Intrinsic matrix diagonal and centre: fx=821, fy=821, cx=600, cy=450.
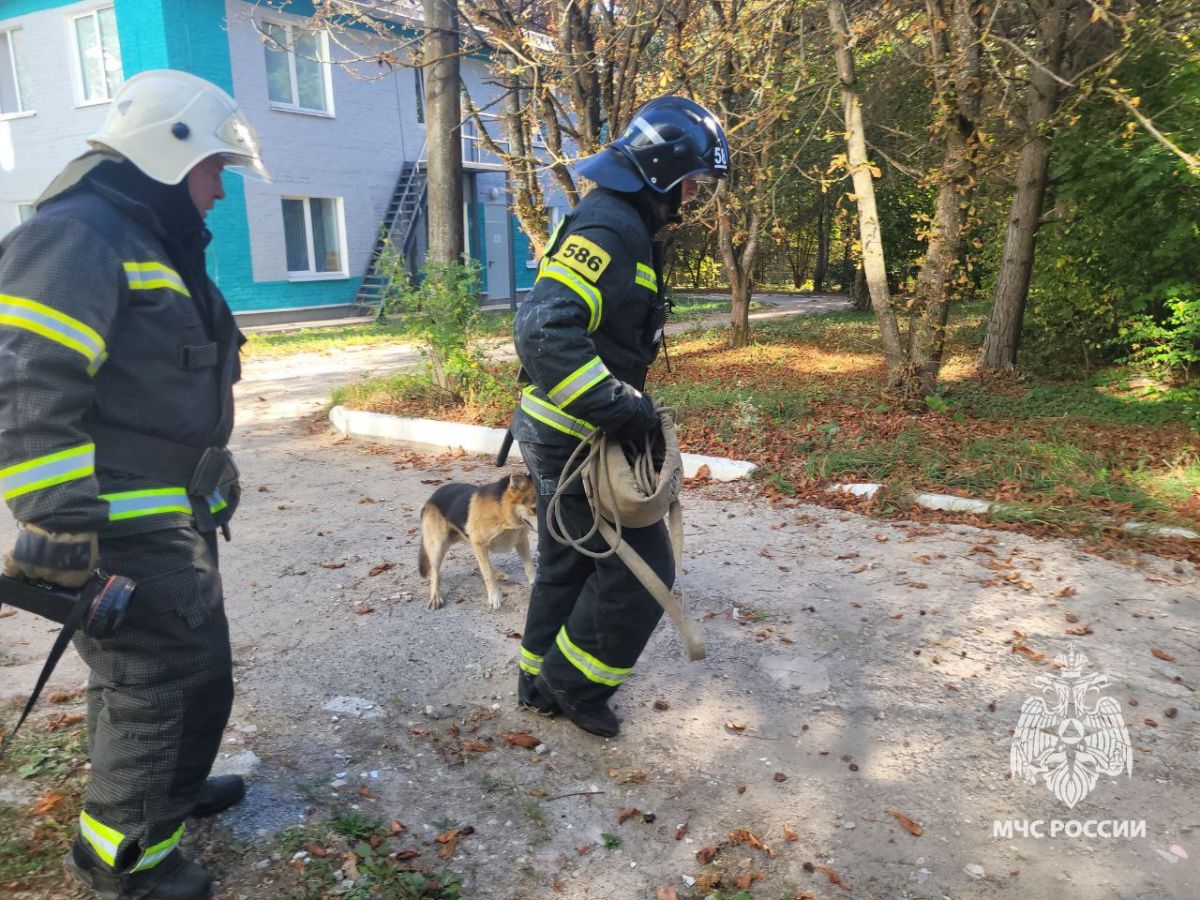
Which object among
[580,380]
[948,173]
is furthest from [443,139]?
[580,380]

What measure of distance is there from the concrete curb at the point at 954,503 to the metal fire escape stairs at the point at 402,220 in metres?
16.0

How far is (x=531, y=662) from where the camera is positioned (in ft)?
11.5

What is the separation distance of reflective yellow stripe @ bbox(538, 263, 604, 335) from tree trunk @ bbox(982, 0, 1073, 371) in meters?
7.86

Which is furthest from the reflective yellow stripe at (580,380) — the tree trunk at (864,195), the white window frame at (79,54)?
the white window frame at (79,54)

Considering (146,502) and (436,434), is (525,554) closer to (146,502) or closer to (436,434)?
(146,502)

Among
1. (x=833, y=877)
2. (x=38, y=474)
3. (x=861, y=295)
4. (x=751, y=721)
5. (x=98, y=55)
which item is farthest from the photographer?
(x=861, y=295)

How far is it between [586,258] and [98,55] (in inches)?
756

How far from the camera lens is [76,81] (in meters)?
17.4

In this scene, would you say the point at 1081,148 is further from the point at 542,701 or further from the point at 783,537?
the point at 542,701

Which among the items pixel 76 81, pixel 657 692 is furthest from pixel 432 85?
pixel 76 81

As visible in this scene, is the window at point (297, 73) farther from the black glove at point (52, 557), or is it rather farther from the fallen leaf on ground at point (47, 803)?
the black glove at point (52, 557)

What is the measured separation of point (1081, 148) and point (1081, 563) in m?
6.13

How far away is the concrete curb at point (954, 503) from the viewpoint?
17.2ft

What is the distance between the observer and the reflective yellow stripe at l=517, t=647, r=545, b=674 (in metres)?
3.49
